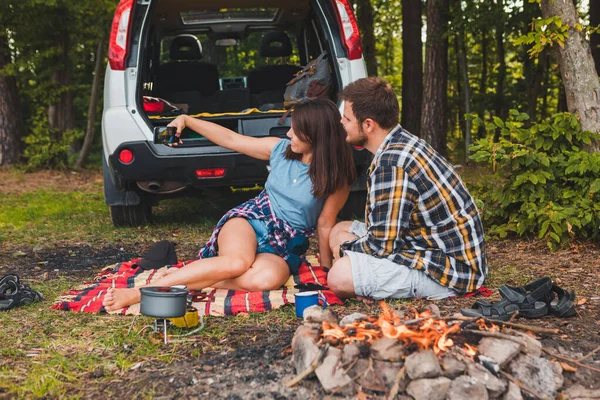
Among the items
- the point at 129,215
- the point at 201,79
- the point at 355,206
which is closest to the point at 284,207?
the point at 355,206

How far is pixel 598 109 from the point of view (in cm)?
516

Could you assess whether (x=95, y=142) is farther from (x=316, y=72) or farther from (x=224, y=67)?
(x=316, y=72)

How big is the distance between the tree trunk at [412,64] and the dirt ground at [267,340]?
272 inches

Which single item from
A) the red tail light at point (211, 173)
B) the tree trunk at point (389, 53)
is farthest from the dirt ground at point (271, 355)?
the tree trunk at point (389, 53)

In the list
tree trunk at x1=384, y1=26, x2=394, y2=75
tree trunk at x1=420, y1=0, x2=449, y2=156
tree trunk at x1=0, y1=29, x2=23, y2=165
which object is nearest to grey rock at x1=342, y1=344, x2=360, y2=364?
tree trunk at x1=420, y1=0, x2=449, y2=156

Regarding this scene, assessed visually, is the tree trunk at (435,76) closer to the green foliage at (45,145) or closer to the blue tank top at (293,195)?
the green foliage at (45,145)

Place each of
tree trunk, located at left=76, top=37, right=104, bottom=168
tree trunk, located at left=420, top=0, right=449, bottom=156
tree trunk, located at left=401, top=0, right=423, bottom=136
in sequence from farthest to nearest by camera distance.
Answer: tree trunk, located at left=76, top=37, right=104, bottom=168 < tree trunk, located at left=401, top=0, right=423, bottom=136 < tree trunk, located at left=420, top=0, right=449, bottom=156

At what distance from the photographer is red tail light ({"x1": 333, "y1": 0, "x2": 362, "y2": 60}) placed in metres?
5.30

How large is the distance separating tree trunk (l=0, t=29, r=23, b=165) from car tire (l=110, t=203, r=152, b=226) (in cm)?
714

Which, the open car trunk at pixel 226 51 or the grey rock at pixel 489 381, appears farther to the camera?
the open car trunk at pixel 226 51

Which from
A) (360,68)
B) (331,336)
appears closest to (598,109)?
(360,68)

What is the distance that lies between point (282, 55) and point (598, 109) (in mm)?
3117

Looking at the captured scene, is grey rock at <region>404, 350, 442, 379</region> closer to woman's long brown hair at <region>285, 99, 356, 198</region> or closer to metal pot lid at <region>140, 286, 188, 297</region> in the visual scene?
metal pot lid at <region>140, 286, 188, 297</region>

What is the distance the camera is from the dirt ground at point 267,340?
2.50 meters
